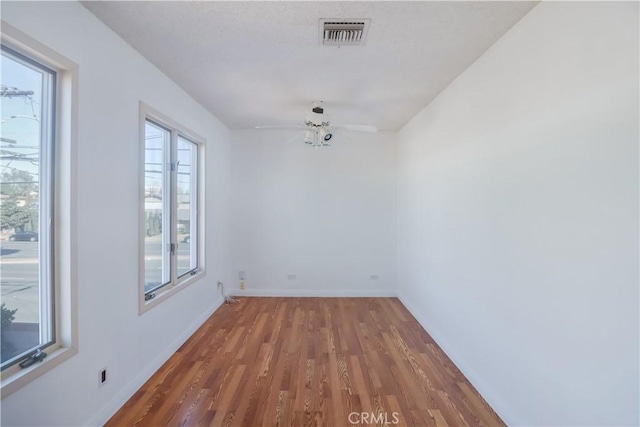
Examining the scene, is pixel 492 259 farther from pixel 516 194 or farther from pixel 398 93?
pixel 398 93

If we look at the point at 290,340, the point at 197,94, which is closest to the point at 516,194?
the point at 290,340

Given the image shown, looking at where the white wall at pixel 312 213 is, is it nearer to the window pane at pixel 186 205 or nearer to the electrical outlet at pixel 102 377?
the window pane at pixel 186 205

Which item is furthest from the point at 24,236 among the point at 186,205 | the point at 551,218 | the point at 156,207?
the point at 551,218

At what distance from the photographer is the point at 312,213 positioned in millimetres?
4535


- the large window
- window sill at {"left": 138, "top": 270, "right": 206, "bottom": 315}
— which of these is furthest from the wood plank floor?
the large window

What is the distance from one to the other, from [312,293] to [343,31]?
12.2 ft

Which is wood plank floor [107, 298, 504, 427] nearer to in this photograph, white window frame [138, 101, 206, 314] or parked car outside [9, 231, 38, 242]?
white window frame [138, 101, 206, 314]

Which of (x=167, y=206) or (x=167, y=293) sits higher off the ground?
(x=167, y=206)

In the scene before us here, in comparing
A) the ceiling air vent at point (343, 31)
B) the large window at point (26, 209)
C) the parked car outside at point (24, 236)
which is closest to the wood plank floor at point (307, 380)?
the large window at point (26, 209)

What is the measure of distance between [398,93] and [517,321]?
92.6 inches

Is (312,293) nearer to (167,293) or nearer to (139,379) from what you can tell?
(167,293)

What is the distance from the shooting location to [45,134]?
5.09 ft

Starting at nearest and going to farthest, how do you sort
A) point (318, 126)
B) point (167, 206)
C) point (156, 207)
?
point (156, 207) < point (167, 206) < point (318, 126)

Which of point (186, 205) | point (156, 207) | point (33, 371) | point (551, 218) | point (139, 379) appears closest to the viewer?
point (33, 371)
